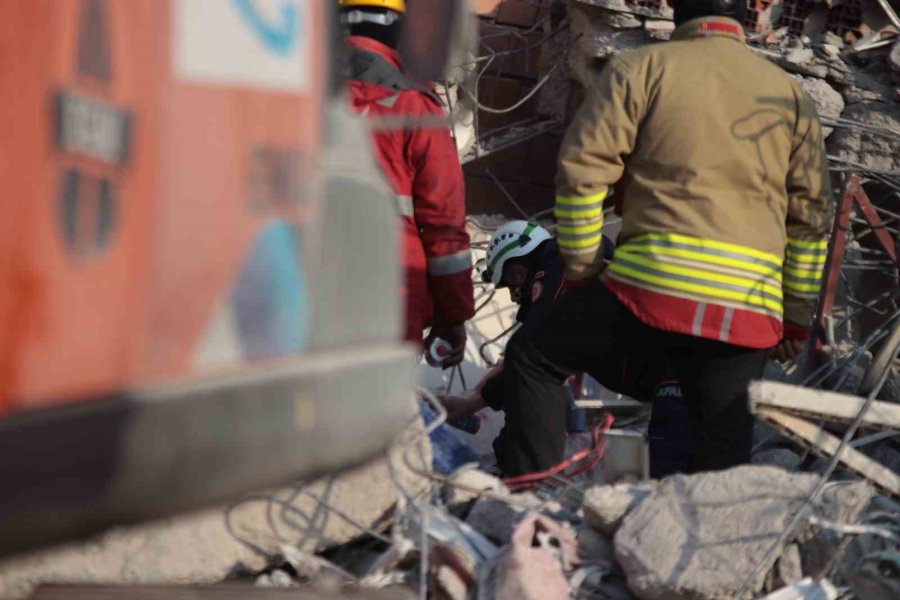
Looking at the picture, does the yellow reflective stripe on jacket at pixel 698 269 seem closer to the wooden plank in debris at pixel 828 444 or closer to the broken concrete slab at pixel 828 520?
the wooden plank in debris at pixel 828 444

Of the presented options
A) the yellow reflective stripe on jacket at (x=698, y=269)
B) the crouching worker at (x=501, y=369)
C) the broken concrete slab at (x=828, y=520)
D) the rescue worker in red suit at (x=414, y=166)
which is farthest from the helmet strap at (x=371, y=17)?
the broken concrete slab at (x=828, y=520)

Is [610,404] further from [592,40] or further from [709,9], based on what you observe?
[592,40]

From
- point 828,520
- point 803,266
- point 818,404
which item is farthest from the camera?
point 803,266

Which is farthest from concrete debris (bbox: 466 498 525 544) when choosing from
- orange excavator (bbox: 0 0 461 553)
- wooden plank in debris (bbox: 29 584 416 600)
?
orange excavator (bbox: 0 0 461 553)

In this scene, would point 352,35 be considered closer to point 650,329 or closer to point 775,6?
point 650,329

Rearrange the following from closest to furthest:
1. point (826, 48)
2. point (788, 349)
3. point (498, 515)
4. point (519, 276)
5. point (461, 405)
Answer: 1. point (498, 515)
2. point (788, 349)
3. point (461, 405)
4. point (519, 276)
5. point (826, 48)

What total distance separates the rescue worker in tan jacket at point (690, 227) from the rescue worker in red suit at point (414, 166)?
1.62 feet

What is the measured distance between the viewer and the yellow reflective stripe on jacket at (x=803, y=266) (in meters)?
4.97

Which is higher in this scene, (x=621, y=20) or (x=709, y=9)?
(x=709, y=9)

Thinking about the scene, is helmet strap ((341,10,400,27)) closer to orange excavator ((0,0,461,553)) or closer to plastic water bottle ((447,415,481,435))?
plastic water bottle ((447,415,481,435))

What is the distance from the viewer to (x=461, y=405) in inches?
245

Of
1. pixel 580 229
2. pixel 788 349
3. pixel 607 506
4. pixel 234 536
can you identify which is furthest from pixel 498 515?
pixel 788 349

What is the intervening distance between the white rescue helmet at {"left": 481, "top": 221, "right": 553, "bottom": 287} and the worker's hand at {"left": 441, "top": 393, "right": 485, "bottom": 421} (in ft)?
2.08

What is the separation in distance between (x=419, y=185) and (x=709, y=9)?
116 centimetres
